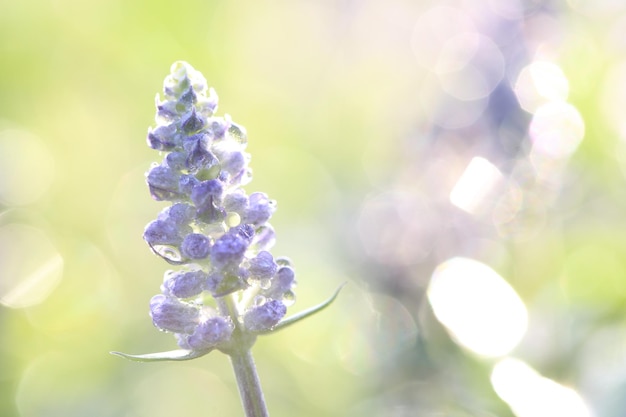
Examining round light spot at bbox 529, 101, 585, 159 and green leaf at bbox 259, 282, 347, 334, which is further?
round light spot at bbox 529, 101, 585, 159

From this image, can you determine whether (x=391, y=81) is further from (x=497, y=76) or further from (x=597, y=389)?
(x=597, y=389)

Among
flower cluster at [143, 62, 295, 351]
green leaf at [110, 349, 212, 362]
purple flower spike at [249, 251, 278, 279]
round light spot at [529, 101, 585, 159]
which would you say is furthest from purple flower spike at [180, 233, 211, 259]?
round light spot at [529, 101, 585, 159]

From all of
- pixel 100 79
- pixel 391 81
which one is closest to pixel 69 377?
pixel 100 79

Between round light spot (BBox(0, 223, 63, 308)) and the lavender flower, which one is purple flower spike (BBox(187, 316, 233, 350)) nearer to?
the lavender flower

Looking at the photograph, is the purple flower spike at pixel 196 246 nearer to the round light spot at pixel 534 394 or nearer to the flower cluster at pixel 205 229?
the flower cluster at pixel 205 229

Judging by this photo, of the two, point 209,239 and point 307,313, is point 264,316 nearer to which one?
point 307,313

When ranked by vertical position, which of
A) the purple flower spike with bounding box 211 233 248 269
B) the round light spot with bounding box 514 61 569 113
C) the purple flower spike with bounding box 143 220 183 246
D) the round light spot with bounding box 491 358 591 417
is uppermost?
the round light spot with bounding box 514 61 569 113
